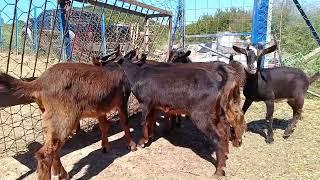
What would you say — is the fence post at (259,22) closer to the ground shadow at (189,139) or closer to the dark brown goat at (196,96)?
the ground shadow at (189,139)

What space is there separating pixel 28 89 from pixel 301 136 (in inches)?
154

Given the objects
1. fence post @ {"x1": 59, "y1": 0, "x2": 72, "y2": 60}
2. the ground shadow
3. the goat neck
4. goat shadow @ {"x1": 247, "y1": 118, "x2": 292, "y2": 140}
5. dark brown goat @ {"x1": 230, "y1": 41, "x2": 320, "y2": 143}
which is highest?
fence post @ {"x1": 59, "y1": 0, "x2": 72, "y2": 60}

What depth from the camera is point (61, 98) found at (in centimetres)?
348

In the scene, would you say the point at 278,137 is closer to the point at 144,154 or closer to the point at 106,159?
the point at 144,154

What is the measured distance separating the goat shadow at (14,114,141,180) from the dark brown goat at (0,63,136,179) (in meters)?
0.35

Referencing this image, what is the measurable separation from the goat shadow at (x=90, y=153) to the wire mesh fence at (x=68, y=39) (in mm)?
199

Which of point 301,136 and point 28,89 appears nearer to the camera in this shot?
point 28,89

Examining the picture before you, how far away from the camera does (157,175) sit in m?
3.97

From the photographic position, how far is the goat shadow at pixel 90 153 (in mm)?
4078

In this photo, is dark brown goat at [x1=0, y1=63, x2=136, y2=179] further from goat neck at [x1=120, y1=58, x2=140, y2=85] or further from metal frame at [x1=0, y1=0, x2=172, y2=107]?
goat neck at [x1=120, y1=58, x2=140, y2=85]

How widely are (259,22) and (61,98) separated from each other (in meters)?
5.10

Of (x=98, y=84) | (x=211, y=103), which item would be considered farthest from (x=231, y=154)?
(x=98, y=84)

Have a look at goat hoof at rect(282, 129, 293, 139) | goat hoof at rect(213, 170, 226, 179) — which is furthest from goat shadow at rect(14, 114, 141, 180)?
goat hoof at rect(282, 129, 293, 139)

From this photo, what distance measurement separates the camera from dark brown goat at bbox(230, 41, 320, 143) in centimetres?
532
